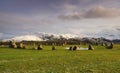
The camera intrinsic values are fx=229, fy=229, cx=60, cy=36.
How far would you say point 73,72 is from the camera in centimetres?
2541

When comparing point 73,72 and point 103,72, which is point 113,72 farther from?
point 73,72

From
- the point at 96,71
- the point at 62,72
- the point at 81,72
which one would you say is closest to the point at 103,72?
the point at 96,71

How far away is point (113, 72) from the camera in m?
25.6

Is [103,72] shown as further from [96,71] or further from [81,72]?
[81,72]

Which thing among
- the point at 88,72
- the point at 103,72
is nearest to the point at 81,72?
the point at 88,72

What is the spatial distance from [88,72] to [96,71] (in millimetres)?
1375

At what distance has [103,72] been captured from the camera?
2566 centimetres

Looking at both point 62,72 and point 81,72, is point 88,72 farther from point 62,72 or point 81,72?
point 62,72

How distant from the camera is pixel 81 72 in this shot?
2512 cm

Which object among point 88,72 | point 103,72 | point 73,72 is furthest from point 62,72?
point 103,72

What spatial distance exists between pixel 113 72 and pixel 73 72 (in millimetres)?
4492

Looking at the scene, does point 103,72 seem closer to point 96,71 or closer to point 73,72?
point 96,71

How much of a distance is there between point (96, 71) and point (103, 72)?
796mm

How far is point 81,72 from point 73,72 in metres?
0.91
